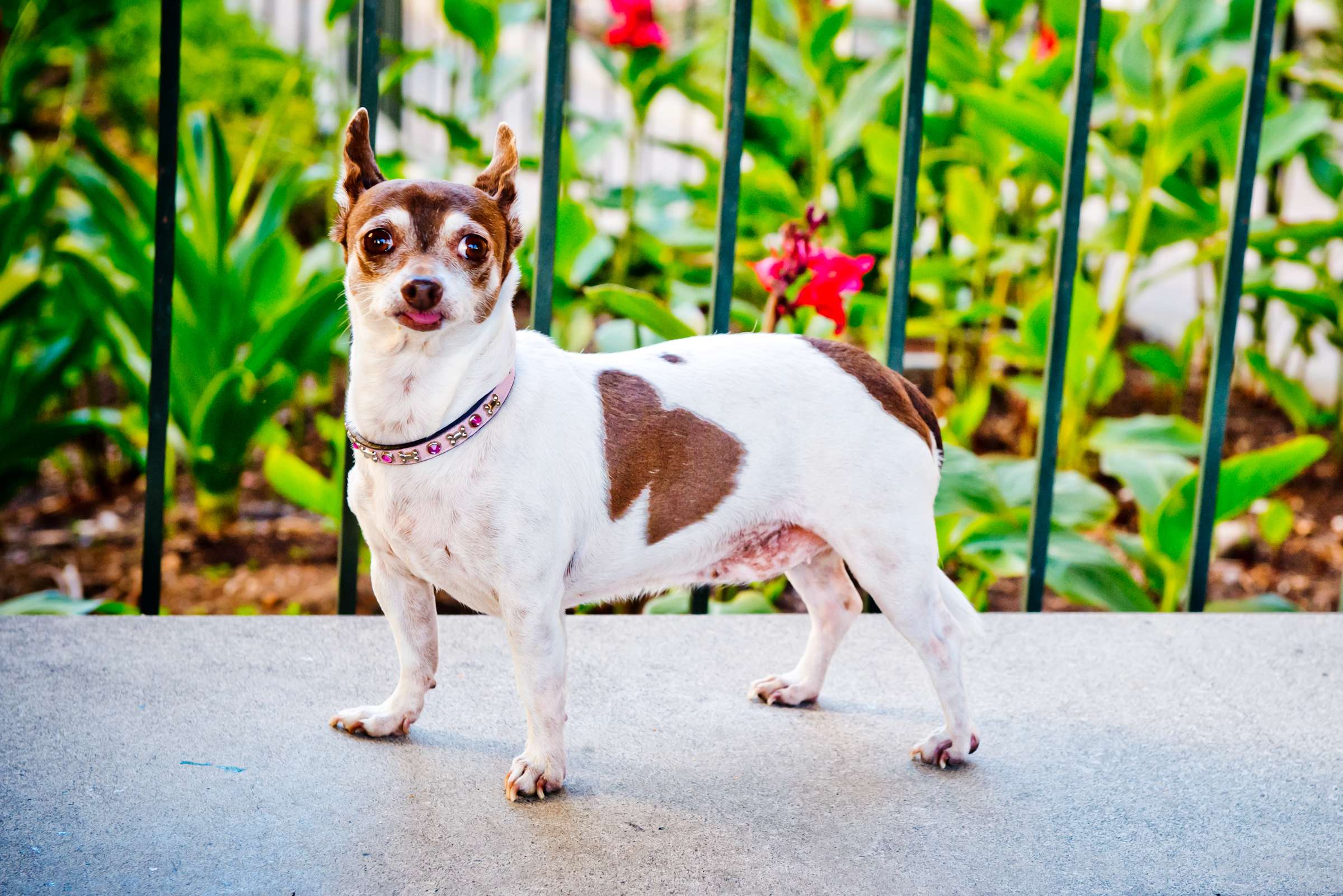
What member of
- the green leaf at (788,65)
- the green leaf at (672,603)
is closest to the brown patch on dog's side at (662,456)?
the green leaf at (672,603)

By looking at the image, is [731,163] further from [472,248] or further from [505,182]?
[472,248]

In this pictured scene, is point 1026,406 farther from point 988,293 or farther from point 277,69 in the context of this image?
point 277,69

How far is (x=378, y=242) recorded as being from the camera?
65.8 inches

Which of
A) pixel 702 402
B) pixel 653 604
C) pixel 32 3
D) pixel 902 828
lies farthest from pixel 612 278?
pixel 902 828

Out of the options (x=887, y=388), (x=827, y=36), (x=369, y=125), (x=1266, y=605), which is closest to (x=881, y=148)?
(x=827, y=36)

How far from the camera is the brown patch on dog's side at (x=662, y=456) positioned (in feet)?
6.16

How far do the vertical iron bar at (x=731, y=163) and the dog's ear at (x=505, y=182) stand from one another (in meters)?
0.65

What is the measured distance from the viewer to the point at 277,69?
5398 millimetres

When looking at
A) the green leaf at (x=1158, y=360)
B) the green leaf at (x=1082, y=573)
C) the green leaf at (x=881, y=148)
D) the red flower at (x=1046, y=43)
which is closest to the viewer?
the green leaf at (x=1082, y=573)

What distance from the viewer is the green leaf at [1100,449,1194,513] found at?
3.13m

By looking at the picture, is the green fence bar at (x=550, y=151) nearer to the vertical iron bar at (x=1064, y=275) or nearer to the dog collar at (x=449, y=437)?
the dog collar at (x=449, y=437)

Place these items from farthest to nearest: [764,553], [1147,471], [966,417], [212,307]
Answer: [966,417] → [212,307] → [1147,471] → [764,553]

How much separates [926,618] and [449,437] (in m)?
0.75

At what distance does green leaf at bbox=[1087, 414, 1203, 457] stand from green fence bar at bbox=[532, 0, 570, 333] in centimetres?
167
